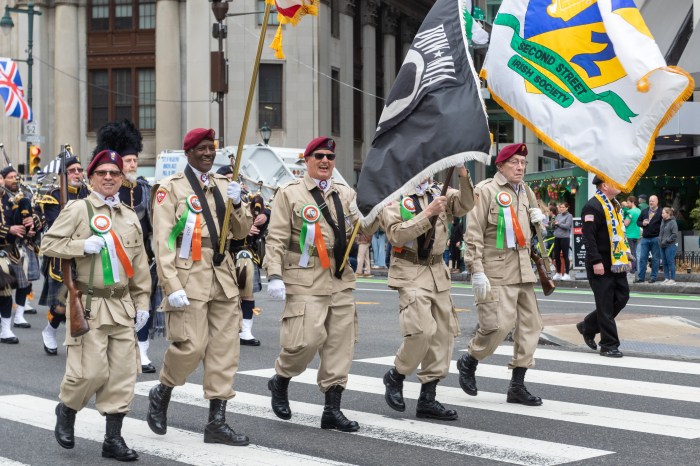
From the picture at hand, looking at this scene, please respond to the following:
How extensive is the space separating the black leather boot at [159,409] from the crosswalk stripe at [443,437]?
3.23 feet

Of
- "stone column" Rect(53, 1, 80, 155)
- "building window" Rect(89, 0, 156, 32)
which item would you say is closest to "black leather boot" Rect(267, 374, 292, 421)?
"building window" Rect(89, 0, 156, 32)

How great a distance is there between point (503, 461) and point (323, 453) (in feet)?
3.71

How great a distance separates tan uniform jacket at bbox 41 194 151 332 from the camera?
23.2ft

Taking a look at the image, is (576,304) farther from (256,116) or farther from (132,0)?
(132,0)

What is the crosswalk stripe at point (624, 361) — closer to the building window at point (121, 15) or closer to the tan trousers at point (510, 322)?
the tan trousers at point (510, 322)

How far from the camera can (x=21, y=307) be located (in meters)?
15.4

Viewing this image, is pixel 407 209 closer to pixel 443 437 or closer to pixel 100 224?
pixel 443 437

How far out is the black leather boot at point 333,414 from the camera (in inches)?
305

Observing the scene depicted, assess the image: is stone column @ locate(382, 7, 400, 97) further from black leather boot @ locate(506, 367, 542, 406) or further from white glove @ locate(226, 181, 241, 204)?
white glove @ locate(226, 181, 241, 204)

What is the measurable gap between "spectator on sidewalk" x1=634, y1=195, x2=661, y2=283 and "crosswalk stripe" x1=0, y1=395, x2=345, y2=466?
1568 centimetres

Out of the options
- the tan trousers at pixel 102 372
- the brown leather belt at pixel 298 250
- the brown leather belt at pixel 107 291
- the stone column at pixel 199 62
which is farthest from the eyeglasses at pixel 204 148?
the stone column at pixel 199 62

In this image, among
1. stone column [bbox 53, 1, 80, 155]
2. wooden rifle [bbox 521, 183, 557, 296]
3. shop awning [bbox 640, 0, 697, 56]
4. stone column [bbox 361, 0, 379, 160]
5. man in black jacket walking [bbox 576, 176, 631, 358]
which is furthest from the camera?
stone column [bbox 361, 0, 379, 160]

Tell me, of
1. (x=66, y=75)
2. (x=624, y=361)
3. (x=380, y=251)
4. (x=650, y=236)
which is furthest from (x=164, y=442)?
(x=66, y=75)

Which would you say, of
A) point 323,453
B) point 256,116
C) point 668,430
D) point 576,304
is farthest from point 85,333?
point 256,116
